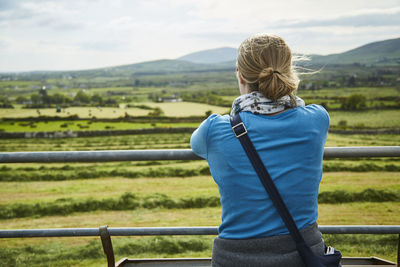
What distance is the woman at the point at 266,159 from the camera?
1479 mm

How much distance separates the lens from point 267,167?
147cm

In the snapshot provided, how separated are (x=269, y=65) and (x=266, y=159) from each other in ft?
1.53

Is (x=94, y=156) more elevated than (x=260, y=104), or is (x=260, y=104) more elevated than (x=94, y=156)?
(x=260, y=104)

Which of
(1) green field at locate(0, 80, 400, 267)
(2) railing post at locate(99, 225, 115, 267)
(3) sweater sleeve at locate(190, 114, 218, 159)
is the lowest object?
(1) green field at locate(0, 80, 400, 267)

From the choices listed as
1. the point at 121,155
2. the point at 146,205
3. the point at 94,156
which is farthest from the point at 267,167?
the point at 146,205

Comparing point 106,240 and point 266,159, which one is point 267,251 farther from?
point 106,240

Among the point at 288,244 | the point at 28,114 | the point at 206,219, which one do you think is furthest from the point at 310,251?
the point at 28,114

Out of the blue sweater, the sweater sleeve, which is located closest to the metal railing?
the sweater sleeve

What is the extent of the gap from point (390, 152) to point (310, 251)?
989 millimetres

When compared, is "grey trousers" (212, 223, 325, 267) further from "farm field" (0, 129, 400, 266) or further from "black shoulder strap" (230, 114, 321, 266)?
"farm field" (0, 129, 400, 266)

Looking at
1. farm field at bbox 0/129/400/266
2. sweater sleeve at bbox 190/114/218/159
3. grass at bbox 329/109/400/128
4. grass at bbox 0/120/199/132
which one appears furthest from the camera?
grass at bbox 0/120/199/132

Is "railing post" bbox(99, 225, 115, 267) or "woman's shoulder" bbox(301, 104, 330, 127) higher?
"woman's shoulder" bbox(301, 104, 330, 127)

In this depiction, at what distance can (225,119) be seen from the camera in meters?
1.56

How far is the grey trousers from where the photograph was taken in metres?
1.48
